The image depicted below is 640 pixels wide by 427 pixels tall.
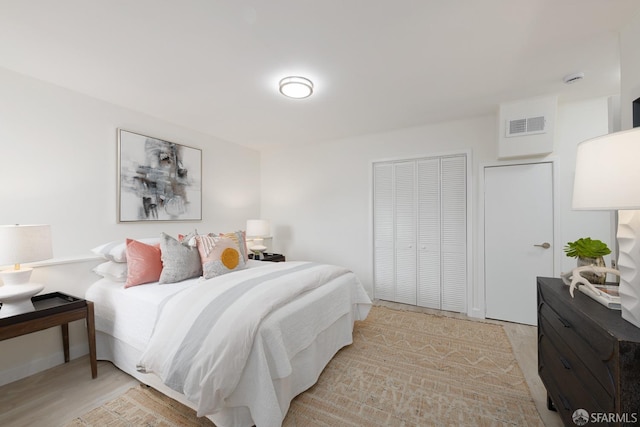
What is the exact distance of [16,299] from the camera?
1.87 m

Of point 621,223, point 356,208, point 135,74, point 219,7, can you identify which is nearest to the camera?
point 621,223

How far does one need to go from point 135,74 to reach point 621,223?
3312mm

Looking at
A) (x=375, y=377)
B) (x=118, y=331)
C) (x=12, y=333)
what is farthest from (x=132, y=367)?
(x=375, y=377)

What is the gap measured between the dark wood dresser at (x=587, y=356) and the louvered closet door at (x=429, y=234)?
1.83m

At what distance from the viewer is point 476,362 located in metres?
2.32

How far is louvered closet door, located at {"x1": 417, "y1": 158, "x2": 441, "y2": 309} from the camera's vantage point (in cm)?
362

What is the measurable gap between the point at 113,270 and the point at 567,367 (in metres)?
3.26

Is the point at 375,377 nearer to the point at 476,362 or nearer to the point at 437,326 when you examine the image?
the point at 476,362

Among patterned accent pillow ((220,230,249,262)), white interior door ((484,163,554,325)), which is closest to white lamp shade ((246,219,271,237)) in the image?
patterned accent pillow ((220,230,249,262))

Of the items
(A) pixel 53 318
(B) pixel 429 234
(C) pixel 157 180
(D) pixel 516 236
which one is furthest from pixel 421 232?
(A) pixel 53 318

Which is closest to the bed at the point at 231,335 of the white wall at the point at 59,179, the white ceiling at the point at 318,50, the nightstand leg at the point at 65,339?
the nightstand leg at the point at 65,339

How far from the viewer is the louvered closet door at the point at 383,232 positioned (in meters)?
3.92

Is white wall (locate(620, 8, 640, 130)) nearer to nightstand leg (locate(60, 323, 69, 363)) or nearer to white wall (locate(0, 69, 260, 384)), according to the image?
white wall (locate(0, 69, 260, 384))

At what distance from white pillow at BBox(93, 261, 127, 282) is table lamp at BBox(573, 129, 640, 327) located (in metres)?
3.16
